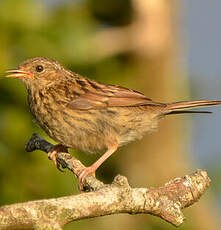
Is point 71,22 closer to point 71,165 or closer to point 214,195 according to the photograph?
point 71,165

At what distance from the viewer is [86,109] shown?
6.35 metres

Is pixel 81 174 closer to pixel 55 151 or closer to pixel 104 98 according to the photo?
pixel 55 151

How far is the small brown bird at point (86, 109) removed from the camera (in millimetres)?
6234

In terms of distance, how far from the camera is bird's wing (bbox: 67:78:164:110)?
636 centimetres

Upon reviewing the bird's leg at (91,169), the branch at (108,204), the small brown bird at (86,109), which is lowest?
the bird's leg at (91,169)

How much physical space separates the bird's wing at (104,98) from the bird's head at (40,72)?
29 centimetres

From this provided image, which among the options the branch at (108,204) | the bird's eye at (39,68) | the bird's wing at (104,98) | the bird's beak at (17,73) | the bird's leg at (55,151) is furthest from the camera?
the bird's eye at (39,68)

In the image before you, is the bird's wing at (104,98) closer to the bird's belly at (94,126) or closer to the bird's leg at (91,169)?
the bird's belly at (94,126)

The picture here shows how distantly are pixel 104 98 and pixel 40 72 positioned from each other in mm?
688

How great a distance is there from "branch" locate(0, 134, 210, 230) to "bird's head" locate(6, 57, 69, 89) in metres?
2.11

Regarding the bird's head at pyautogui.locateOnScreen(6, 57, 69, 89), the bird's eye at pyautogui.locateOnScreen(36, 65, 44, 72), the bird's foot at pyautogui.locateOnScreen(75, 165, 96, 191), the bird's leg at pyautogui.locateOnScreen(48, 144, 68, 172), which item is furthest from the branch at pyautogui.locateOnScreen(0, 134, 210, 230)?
the bird's eye at pyautogui.locateOnScreen(36, 65, 44, 72)

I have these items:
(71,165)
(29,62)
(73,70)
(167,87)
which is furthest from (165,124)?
(71,165)

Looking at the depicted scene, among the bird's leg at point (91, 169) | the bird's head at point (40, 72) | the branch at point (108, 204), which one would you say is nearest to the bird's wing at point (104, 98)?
the bird's head at point (40, 72)

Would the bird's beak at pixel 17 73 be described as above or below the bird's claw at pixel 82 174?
above
